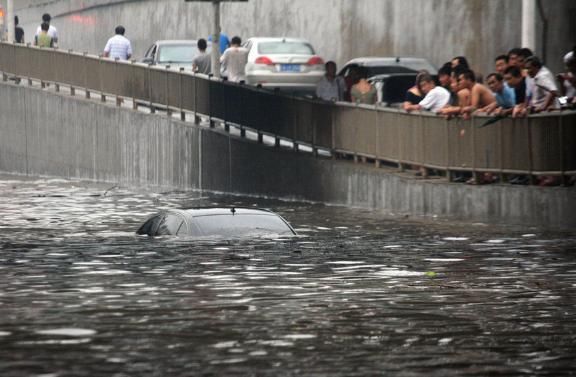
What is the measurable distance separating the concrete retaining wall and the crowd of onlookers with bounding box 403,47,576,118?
1180 mm

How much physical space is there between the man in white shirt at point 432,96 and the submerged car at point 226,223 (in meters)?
6.92

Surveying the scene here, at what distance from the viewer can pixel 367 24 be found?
50.1 metres

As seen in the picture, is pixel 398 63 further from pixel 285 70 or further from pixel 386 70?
pixel 285 70

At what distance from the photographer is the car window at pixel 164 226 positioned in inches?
894

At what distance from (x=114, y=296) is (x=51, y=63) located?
3042 centimetres

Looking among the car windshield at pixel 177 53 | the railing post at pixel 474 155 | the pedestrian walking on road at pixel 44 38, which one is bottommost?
the railing post at pixel 474 155

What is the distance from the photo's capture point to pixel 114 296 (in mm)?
16594

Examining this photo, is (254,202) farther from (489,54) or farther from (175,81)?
(489,54)

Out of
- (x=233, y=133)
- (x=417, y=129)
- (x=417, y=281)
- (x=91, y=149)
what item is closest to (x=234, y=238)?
(x=417, y=281)

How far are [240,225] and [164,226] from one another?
1.43 metres

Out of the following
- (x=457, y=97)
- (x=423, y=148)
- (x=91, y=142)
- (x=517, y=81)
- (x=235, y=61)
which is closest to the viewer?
(x=517, y=81)

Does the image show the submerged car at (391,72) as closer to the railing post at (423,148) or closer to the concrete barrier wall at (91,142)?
the concrete barrier wall at (91,142)

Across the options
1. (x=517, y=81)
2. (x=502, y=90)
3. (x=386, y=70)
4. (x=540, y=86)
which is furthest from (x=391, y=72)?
(x=540, y=86)

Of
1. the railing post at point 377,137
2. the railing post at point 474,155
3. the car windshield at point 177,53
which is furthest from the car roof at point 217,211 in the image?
the car windshield at point 177,53
